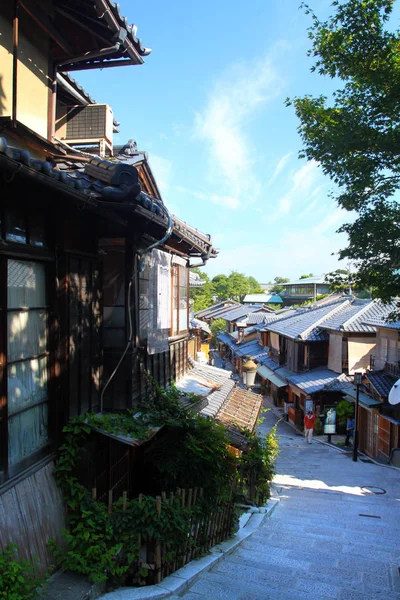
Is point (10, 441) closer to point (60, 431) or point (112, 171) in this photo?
point (60, 431)

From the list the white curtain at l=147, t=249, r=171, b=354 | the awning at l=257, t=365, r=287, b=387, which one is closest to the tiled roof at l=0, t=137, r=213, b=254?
the white curtain at l=147, t=249, r=171, b=354

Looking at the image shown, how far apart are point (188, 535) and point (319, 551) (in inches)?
124

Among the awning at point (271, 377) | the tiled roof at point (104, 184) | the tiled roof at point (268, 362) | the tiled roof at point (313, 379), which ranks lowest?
the awning at point (271, 377)

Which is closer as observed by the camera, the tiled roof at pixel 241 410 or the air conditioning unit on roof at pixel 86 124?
the air conditioning unit on roof at pixel 86 124

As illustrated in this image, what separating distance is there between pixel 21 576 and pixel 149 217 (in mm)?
4873

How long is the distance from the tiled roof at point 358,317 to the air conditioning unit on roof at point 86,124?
71.1ft

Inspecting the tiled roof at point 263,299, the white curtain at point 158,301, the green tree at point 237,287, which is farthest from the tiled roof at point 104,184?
the green tree at point 237,287

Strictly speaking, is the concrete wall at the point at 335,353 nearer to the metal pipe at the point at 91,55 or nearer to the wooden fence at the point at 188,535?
the wooden fence at the point at 188,535

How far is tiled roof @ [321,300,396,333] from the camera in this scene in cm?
2908

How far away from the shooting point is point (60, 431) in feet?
21.0

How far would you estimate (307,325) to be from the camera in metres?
34.7

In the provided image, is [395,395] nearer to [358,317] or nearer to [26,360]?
[358,317]

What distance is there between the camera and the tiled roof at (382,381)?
21969 millimetres

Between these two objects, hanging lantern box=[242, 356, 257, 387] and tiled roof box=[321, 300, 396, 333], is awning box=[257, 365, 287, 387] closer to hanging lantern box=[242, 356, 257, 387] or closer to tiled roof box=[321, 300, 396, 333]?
tiled roof box=[321, 300, 396, 333]
